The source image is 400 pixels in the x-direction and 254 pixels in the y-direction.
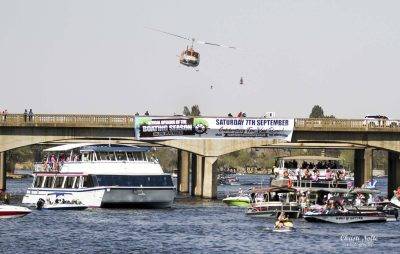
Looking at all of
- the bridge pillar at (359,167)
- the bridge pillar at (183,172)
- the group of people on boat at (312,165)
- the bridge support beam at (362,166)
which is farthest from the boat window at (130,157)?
the bridge pillar at (183,172)

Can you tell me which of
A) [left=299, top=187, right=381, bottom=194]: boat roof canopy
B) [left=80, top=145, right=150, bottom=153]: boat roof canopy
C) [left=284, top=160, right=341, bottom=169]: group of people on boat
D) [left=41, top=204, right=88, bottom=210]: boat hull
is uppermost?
[left=80, top=145, right=150, bottom=153]: boat roof canopy

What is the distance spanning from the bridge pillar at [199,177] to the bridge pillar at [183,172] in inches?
433

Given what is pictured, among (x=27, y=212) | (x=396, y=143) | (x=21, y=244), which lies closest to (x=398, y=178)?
(x=396, y=143)

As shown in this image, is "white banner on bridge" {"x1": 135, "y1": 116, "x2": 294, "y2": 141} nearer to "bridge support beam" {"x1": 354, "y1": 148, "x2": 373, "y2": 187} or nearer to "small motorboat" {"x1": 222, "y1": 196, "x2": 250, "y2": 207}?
"small motorboat" {"x1": 222, "y1": 196, "x2": 250, "y2": 207}

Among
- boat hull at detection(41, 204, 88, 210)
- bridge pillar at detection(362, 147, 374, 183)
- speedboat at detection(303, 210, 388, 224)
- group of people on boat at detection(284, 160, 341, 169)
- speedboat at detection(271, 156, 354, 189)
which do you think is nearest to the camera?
speedboat at detection(303, 210, 388, 224)

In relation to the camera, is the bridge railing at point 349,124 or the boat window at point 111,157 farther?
the bridge railing at point 349,124

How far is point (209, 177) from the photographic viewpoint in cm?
12750

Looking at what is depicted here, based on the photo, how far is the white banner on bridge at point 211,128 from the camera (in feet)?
405

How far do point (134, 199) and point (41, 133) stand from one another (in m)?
21.4

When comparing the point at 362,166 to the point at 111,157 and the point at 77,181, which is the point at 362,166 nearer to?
the point at 111,157

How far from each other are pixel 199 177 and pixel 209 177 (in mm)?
8817

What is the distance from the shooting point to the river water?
2872 inches

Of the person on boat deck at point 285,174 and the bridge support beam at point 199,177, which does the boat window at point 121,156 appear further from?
the bridge support beam at point 199,177

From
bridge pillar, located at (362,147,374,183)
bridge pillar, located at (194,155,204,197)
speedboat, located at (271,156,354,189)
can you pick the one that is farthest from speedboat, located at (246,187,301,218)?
bridge pillar, located at (362,147,374,183)
